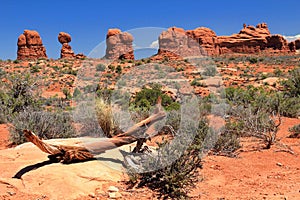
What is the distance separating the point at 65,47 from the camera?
167ft

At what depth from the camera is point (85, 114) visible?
8875 millimetres

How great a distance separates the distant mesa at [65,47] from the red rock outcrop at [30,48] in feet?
11.5

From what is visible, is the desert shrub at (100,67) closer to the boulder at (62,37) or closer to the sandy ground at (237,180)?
the sandy ground at (237,180)

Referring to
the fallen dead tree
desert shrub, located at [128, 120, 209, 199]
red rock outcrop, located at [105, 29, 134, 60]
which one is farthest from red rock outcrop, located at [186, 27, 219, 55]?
desert shrub, located at [128, 120, 209, 199]

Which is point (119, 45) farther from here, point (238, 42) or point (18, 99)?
point (238, 42)

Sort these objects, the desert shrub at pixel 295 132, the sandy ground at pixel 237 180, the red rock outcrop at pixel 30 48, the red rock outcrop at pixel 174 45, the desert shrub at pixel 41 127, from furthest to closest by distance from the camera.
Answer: the red rock outcrop at pixel 30 48, the red rock outcrop at pixel 174 45, the desert shrub at pixel 295 132, the desert shrub at pixel 41 127, the sandy ground at pixel 237 180

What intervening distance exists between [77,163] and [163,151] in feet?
4.56

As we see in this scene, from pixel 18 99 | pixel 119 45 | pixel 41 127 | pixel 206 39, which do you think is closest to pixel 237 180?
pixel 41 127

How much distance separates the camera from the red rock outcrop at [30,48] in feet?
166

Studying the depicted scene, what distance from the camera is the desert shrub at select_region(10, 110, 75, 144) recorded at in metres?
7.43

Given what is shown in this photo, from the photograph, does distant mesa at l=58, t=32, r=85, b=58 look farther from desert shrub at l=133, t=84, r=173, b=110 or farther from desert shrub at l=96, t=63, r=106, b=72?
desert shrub at l=133, t=84, r=173, b=110

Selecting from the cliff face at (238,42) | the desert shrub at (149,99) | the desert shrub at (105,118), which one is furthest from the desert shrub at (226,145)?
the cliff face at (238,42)

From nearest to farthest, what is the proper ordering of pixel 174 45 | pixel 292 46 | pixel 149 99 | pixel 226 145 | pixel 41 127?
pixel 226 145 < pixel 41 127 < pixel 149 99 < pixel 174 45 < pixel 292 46

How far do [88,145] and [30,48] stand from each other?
50.9 m
